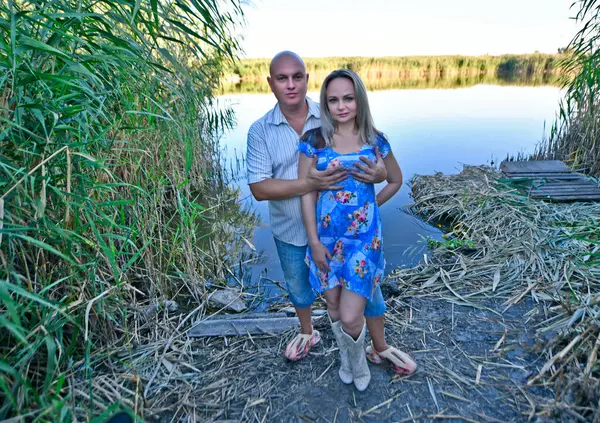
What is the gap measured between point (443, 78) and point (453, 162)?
1943 cm

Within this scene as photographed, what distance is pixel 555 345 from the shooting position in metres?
2.22

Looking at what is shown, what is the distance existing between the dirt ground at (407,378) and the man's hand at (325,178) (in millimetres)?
1127

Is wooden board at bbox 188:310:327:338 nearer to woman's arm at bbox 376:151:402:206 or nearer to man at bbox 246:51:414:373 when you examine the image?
man at bbox 246:51:414:373

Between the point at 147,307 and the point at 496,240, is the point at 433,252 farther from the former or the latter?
the point at 147,307

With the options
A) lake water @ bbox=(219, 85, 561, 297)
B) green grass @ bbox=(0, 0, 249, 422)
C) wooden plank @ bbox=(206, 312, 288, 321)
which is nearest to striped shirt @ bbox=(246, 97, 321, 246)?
green grass @ bbox=(0, 0, 249, 422)

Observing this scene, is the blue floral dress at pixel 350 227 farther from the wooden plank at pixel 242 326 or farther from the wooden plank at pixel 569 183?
the wooden plank at pixel 569 183

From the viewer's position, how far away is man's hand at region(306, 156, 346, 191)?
1.79 m

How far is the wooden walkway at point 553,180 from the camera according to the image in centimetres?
472

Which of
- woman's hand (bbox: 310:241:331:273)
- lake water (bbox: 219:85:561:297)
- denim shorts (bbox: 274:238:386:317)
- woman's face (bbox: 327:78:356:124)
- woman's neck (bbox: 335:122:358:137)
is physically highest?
woman's face (bbox: 327:78:356:124)

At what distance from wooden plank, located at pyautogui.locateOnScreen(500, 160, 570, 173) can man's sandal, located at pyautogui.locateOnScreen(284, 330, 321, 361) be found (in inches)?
190

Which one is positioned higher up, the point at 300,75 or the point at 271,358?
the point at 300,75

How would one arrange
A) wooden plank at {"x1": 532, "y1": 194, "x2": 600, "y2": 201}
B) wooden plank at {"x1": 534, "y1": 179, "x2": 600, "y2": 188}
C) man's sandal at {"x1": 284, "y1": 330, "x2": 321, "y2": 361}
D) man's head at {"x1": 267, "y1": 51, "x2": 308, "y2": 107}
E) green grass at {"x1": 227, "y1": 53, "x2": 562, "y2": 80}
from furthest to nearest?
green grass at {"x1": 227, "y1": 53, "x2": 562, "y2": 80} < wooden plank at {"x1": 534, "y1": 179, "x2": 600, "y2": 188} < wooden plank at {"x1": 532, "y1": 194, "x2": 600, "y2": 201} < man's sandal at {"x1": 284, "y1": 330, "x2": 321, "y2": 361} < man's head at {"x1": 267, "y1": 51, "x2": 308, "y2": 107}

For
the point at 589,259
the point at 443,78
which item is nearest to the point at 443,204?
the point at 589,259

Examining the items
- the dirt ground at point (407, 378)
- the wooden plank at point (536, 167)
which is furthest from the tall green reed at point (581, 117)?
the dirt ground at point (407, 378)
